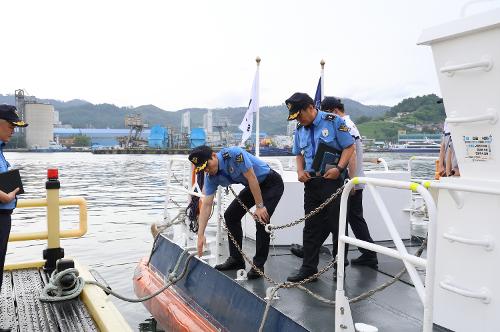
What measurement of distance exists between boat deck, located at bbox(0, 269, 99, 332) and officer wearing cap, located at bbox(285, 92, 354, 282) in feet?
7.86

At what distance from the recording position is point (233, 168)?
206 inches

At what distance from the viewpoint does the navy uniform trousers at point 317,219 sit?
16.1 feet

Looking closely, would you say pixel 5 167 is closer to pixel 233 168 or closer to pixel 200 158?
pixel 200 158

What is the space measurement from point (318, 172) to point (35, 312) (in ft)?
11.6

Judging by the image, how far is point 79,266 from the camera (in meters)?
7.15

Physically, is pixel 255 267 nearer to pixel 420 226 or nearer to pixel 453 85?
pixel 453 85

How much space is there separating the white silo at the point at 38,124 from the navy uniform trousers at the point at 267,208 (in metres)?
152

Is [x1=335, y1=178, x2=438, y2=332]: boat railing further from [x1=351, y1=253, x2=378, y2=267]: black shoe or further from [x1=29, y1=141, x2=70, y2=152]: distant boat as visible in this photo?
[x1=29, y1=141, x2=70, y2=152]: distant boat

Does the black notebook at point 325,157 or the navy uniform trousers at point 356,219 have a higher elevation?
the black notebook at point 325,157

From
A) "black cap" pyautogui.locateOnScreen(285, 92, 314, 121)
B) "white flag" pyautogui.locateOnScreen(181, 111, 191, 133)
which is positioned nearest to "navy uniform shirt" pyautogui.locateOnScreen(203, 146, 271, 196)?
"black cap" pyautogui.locateOnScreen(285, 92, 314, 121)

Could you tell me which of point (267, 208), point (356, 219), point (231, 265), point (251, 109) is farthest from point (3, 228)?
point (251, 109)

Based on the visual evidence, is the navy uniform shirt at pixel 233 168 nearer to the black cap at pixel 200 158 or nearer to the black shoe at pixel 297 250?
the black cap at pixel 200 158

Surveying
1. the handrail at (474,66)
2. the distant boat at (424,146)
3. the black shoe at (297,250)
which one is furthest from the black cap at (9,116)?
the distant boat at (424,146)

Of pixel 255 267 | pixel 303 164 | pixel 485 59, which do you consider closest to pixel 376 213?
pixel 303 164
